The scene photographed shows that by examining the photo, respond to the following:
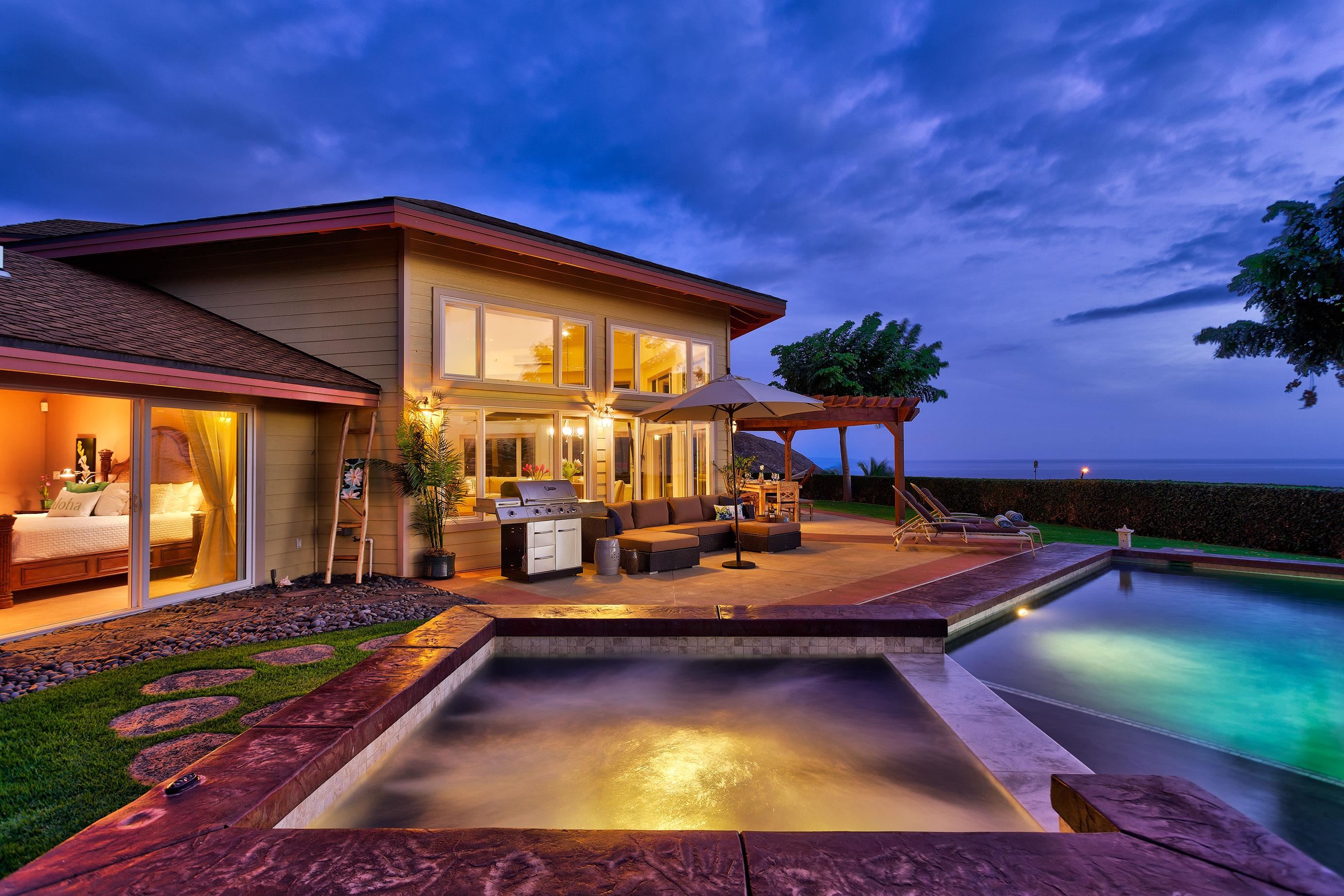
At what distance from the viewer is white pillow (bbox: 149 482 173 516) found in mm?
6320

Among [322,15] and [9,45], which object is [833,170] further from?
[9,45]

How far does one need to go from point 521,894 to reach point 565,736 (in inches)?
76.3

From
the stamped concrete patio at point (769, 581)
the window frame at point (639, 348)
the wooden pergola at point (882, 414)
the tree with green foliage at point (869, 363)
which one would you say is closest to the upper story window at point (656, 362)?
the window frame at point (639, 348)

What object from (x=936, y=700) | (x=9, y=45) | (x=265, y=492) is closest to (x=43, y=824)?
(x=936, y=700)

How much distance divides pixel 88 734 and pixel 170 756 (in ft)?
2.41

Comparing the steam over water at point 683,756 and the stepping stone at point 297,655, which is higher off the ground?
the stepping stone at point 297,655

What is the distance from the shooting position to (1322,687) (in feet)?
14.7

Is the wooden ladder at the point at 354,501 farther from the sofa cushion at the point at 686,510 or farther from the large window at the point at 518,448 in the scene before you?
the sofa cushion at the point at 686,510

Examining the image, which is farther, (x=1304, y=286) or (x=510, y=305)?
(x=1304, y=286)

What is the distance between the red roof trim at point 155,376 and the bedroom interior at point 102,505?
812 millimetres

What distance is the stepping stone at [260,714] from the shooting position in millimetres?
3203

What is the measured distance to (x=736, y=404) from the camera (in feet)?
25.3

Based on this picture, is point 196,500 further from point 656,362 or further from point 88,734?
point 656,362

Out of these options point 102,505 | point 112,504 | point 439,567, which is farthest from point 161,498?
point 439,567
